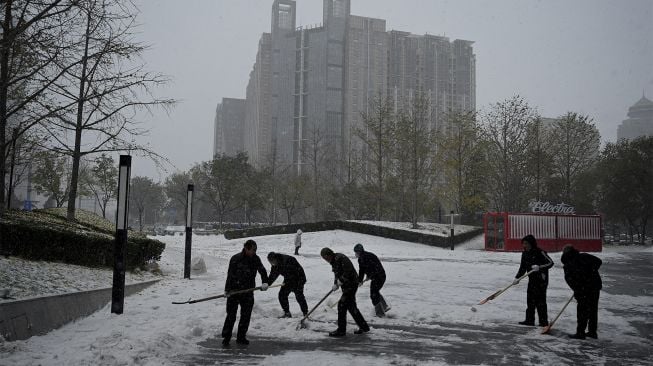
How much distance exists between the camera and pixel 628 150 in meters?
45.9

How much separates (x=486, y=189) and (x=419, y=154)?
933 cm

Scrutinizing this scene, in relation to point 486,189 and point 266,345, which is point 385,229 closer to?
point 486,189

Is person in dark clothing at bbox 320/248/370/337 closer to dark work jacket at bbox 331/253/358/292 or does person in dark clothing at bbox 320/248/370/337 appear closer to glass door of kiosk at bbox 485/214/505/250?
dark work jacket at bbox 331/253/358/292

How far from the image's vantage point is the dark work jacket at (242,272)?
7.39 metres

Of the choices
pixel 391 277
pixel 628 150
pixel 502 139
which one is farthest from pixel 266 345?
pixel 628 150

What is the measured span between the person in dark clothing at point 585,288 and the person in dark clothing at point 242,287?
5.04 m

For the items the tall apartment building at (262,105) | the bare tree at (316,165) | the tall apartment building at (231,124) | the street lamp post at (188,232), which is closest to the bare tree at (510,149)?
the bare tree at (316,165)

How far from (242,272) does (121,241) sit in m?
2.97

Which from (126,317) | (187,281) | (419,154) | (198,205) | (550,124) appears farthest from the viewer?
(198,205)

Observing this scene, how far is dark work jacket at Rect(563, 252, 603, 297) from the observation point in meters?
7.77

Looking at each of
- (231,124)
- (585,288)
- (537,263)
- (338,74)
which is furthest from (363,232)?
(231,124)

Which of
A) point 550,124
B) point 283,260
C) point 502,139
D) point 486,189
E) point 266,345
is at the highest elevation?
point 550,124

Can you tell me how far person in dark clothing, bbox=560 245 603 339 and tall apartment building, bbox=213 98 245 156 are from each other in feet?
470

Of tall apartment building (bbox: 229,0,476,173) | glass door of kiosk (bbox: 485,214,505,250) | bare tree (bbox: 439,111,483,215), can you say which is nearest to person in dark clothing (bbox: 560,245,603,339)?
glass door of kiosk (bbox: 485,214,505,250)
